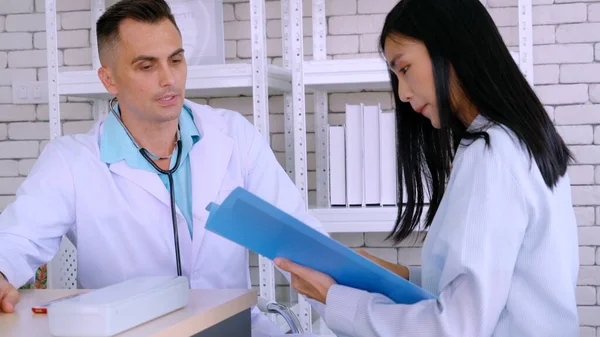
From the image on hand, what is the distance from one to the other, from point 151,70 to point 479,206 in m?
1.08

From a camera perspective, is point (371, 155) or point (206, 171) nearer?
point (206, 171)

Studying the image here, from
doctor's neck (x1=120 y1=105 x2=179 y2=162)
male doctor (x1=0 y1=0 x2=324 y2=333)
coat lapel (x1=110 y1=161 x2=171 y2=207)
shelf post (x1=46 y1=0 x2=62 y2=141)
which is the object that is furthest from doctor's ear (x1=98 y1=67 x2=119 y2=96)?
shelf post (x1=46 y1=0 x2=62 y2=141)

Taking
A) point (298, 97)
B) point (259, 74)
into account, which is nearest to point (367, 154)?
point (298, 97)

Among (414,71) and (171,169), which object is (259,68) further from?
(414,71)

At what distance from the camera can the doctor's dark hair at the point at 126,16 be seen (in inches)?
78.1

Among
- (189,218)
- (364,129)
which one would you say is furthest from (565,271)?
(364,129)

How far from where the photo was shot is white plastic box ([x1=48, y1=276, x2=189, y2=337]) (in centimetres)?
102

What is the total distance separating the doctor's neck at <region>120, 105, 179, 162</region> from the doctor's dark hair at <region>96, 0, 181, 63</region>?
23cm

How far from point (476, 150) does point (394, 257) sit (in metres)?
1.85

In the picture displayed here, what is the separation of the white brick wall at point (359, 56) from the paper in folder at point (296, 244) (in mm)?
1635

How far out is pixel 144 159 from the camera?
188 centimetres

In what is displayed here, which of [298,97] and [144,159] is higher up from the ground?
[298,97]

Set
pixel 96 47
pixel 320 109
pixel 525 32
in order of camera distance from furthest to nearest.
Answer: pixel 96 47, pixel 320 109, pixel 525 32

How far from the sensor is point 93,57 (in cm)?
308
